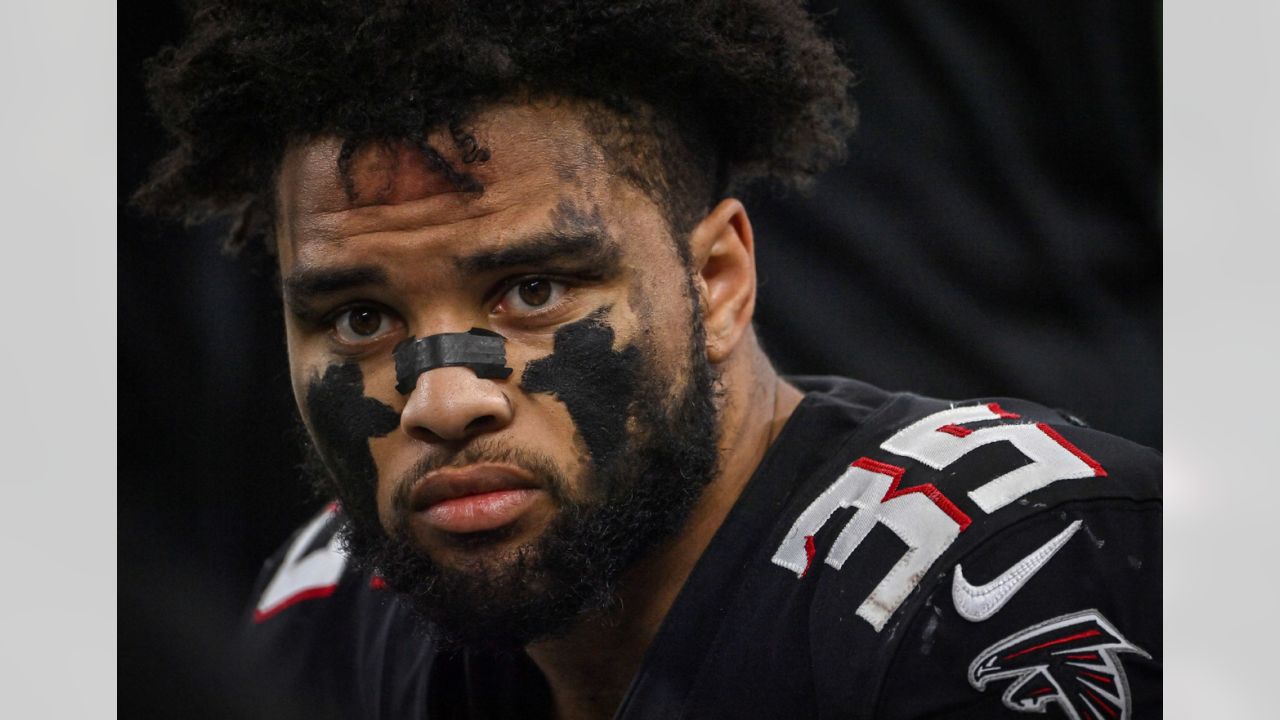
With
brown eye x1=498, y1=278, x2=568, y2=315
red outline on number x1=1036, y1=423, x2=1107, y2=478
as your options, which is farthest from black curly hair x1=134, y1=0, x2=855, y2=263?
red outline on number x1=1036, y1=423, x2=1107, y2=478

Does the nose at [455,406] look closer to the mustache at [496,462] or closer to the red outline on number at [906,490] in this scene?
the mustache at [496,462]

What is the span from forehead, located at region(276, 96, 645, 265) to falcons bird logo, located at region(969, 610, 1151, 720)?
873 millimetres

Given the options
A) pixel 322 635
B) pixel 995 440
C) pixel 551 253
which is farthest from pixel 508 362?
pixel 322 635

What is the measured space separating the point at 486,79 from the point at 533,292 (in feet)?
1.07

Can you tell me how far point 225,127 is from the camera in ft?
7.43

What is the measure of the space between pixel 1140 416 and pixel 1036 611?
92 cm

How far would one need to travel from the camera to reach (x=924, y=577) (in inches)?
68.2

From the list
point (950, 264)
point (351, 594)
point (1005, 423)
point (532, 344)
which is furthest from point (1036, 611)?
point (351, 594)

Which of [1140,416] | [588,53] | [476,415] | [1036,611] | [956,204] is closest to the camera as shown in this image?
[1036,611]

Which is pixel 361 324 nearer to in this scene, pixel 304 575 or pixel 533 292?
pixel 533 292

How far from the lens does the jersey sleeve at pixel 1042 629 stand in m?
1.62

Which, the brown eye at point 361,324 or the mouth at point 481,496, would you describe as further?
the brown eye at point 361,324

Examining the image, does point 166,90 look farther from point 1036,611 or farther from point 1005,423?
point 1036,611

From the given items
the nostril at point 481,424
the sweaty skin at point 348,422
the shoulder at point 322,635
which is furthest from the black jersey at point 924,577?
the shoulder at point 322,635
